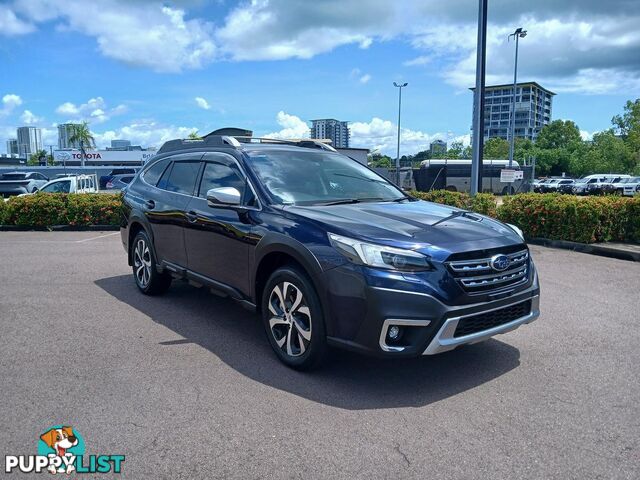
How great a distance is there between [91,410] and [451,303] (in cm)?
254

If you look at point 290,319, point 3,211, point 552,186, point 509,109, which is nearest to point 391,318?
point 290,319

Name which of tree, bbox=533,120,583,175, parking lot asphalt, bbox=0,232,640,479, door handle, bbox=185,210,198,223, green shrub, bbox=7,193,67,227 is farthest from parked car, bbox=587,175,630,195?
door handle, bbox=185,210,198,223

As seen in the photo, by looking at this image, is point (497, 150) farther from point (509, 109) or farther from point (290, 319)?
point (290, 319)

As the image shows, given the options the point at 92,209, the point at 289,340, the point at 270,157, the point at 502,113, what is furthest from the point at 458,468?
the point at 502,113

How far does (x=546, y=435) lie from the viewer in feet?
10.7

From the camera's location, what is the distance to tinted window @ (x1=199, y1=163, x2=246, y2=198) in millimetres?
5002

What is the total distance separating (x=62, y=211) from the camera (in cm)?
1505

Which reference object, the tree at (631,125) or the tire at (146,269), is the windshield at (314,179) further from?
the tree at (631,125)

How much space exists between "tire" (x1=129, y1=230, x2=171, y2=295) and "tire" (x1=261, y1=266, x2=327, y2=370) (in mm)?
2433

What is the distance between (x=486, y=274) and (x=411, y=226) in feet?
2.13

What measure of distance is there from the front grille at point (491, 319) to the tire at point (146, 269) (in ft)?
12.6

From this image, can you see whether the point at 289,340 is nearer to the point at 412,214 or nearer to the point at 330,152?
the point at 412,214

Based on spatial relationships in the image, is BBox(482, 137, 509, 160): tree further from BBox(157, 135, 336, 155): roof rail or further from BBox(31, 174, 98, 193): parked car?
BBox(157, 135, 336, 155): roof rail

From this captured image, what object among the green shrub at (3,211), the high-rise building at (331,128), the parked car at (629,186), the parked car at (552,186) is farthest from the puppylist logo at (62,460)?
the high-rise building at (331,128)
